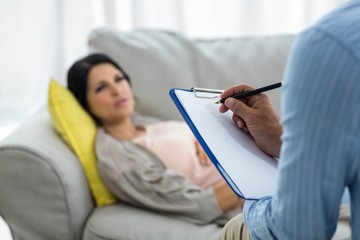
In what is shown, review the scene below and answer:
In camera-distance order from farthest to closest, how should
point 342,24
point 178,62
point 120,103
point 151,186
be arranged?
point 178,62 < point 120,103 < point 151,186 < point 342,24

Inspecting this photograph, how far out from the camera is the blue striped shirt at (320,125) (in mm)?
727

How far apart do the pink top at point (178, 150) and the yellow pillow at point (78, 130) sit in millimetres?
179

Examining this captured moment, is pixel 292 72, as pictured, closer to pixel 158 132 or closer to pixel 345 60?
pixel 345 60

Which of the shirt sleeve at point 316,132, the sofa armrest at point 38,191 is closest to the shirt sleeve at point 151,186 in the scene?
the sofa armrest at point 38,191

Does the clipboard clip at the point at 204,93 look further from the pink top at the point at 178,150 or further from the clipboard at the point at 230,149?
the pink top at the point at 178,150

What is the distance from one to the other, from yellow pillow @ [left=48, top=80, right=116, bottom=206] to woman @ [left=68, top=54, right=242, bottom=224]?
0.03 meters

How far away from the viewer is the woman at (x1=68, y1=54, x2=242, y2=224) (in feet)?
5.65

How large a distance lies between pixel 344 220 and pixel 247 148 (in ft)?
1.86

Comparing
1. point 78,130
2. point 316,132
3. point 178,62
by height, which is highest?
point 316,132

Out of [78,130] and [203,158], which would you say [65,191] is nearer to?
[78,130]

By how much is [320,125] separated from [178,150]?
1.21 metres

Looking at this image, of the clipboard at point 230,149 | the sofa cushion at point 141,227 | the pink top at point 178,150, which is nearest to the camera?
the clipboard at point 230,149

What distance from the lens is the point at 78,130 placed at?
6.23ft

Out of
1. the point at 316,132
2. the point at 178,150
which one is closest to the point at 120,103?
the point at 178,150
